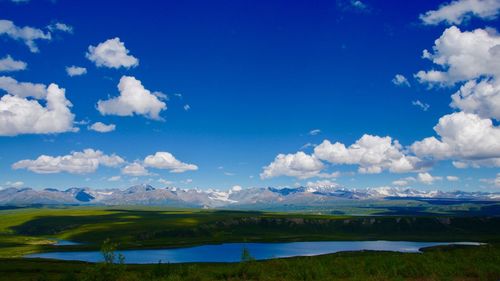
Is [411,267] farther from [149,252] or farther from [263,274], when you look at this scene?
[149,252]

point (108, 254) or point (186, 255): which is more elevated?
point (108, 254)

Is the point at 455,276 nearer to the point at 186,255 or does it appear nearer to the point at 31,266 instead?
the point at 31,266

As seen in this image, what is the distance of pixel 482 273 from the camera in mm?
A: 59031

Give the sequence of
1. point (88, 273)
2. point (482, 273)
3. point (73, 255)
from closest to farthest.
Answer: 1. point (482, 273)
2. point (88, 273)
3. point (73, 255)

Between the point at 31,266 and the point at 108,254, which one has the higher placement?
the point at 108,254

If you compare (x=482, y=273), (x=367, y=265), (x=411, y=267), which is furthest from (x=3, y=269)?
(x=482, y=273)

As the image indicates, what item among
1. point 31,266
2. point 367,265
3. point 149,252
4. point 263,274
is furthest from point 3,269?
point 367,265

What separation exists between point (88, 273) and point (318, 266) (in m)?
35.8

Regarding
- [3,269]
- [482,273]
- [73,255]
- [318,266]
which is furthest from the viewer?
[73,255]

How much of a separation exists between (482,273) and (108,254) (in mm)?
53440

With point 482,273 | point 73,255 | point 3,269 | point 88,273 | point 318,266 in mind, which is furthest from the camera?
point 73,255

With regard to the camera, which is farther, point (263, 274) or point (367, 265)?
point (367, 265)

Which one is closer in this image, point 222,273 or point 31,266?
point 222,273

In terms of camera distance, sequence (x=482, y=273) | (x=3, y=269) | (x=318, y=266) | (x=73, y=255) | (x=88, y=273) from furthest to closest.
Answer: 1. (x=73, y=255)
2. (x=3, y=269)
3. (x=318, y=266)
4. (x=88, y=273)
5. (x=482, y=273)
